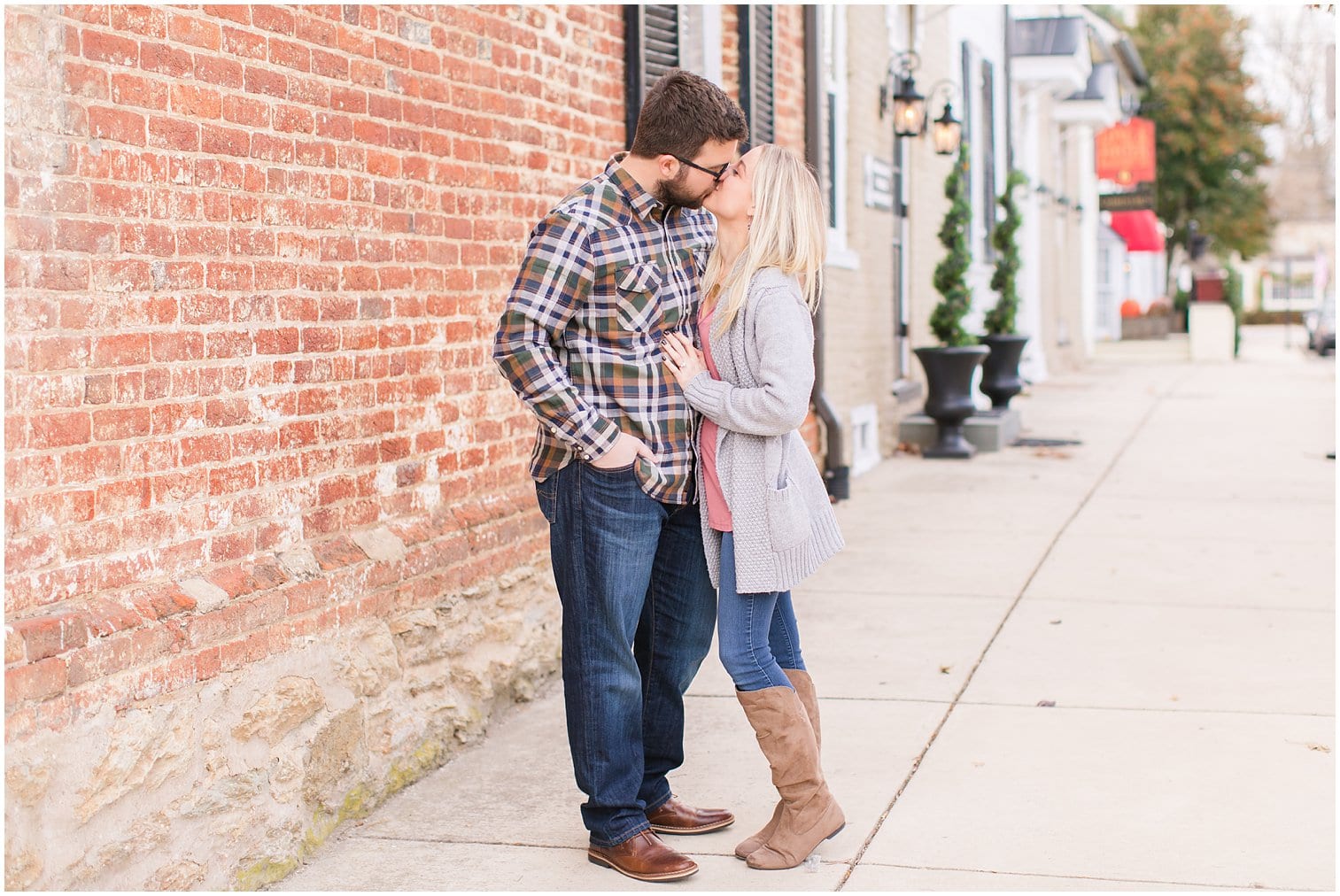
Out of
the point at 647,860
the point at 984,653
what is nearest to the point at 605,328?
the point at 647,860

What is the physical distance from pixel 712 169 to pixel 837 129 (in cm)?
766

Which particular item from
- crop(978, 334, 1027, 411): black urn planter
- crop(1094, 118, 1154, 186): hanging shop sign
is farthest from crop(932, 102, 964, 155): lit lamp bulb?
crop(1094, 118, 1154, 186): hanging shop sign

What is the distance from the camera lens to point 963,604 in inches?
274

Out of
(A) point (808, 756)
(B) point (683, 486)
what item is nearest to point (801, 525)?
(B) point (683, 486)

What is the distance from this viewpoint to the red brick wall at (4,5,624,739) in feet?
10.5

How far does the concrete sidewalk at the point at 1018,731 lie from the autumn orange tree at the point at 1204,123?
3299 cm

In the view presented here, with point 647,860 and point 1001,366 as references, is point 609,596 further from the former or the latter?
point 1001,366

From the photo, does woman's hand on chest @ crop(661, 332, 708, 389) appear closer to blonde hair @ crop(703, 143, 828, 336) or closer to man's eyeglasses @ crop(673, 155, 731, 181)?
blonde hair @ crop(703, 143, 828, 336)

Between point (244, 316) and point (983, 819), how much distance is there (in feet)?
7.89

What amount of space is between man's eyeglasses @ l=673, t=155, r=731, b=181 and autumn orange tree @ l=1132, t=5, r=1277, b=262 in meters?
37.8

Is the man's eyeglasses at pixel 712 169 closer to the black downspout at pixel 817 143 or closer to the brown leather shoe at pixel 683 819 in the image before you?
the brown leather shoe at pixel 683 819

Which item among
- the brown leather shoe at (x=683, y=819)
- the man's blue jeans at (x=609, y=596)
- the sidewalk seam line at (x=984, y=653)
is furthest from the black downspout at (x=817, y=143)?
the man's blue jeans at (x=609, y=596)

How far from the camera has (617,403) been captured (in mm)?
3779

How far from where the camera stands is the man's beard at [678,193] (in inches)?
149
